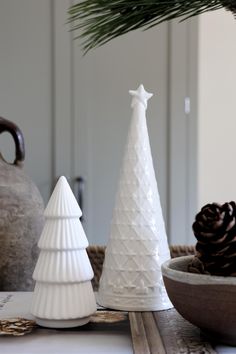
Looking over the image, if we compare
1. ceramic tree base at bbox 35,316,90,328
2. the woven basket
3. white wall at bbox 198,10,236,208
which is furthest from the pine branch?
white wall at bbox 198,10,236,208

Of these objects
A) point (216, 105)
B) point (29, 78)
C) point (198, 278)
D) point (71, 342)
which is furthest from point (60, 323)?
point (216, 105)

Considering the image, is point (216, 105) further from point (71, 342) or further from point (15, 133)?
point (71, 342)

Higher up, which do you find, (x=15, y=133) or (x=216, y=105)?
(x=216, y=105)

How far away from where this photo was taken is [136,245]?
2.08 feet

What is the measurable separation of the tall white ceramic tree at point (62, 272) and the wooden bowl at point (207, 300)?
104mm

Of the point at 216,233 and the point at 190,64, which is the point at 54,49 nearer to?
the point at 190,64

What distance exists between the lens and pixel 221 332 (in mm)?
479

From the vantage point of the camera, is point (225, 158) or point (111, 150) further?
point (225, 158)

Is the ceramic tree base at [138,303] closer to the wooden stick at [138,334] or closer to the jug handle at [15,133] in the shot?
the wooden stick at [138,334]

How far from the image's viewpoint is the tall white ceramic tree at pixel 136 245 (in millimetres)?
625

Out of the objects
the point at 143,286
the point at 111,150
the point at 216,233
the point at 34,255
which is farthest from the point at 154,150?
the point at 216,233

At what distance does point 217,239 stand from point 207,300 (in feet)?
0.18

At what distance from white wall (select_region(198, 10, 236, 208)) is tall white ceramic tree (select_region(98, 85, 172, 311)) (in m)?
1.34

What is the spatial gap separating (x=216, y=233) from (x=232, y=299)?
59 millimetres
